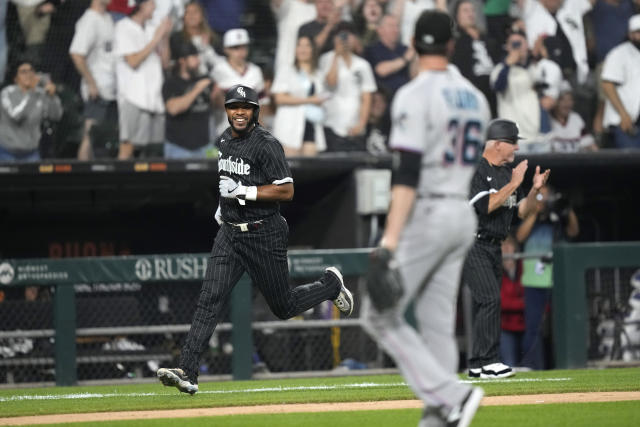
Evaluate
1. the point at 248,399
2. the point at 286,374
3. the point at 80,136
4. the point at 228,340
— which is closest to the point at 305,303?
the point at 248,399

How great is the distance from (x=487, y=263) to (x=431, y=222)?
3.62m

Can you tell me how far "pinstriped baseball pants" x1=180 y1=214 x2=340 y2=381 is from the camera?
7352 mm

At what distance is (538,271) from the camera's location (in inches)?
464

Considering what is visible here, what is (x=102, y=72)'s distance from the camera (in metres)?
11.8

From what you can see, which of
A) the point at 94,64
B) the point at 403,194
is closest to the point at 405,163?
the point at 403,194

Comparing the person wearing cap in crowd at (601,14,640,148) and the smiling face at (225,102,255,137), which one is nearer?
the smiling face at (225,102,255,137)

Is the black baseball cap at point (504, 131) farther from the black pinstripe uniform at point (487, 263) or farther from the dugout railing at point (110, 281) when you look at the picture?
the dugout railing at point (110, 281)

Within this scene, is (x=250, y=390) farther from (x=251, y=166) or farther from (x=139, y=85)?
(x=139, y=85)

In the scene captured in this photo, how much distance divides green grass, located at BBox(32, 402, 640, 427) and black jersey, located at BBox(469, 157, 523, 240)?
196 centimetres

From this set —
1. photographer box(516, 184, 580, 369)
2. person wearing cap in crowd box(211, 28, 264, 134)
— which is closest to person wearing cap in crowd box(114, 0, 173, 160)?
person wearing cap in crowd box(211, 28, 264, 134)

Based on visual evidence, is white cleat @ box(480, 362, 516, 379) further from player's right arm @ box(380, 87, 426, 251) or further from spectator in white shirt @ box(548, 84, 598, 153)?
spectator in white shirt @ box(548, 84, 598, 153)

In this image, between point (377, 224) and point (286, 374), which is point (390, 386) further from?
point (377, 224)

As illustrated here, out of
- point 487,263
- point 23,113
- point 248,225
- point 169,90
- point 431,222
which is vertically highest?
point 169,90

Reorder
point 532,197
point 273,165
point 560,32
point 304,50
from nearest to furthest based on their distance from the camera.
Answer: point 273,165, point 532,197, point 304,50, point 560,32
